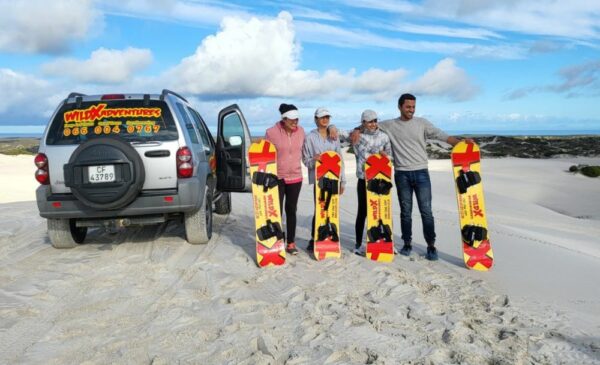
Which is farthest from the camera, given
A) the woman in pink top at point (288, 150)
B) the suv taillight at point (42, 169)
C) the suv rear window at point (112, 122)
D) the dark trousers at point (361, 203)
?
the dark trousers at point (361, 203)

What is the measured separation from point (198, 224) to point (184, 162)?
3.44 feet

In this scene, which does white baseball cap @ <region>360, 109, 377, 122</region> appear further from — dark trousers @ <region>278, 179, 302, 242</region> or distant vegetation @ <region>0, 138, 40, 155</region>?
distant vegetation @ <region>0, 138, 40, 155</region>

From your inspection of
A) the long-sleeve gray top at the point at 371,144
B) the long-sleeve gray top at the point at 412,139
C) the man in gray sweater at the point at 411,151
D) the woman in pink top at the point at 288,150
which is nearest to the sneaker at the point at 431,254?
the man in gray sweater at the point at 411,151

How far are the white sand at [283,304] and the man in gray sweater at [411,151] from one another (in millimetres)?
824

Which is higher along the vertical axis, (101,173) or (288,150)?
(288,150)

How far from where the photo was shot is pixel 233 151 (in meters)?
7.95

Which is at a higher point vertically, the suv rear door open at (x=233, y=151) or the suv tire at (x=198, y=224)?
the suv rear door open at (x=233, y=151)

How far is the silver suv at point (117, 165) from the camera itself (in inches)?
223

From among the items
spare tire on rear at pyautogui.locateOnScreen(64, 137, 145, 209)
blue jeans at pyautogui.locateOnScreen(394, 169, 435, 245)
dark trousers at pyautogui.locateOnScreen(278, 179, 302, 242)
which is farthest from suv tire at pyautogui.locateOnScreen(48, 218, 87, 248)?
blue jeans at pyautogui.locateOnScreen(394, 169, 435, 245)

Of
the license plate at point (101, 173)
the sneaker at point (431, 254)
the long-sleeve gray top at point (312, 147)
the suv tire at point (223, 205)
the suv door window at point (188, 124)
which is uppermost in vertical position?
the suv door window at point (188, 124)

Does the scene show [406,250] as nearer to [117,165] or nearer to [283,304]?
[283,304]

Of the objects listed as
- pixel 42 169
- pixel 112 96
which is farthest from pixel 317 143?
pixel 42 169

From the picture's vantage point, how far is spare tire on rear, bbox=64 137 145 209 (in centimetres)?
562

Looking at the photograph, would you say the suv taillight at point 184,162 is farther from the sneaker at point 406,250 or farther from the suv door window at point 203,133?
the sneaker at point 406,250
